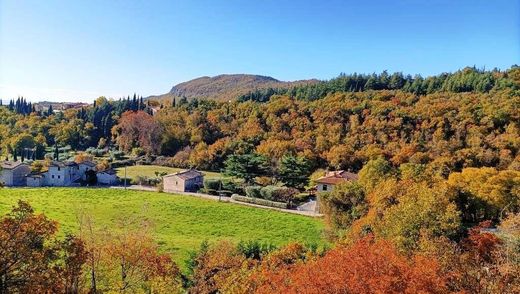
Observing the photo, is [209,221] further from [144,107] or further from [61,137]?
[144,107]

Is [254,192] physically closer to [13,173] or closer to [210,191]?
[210,191]

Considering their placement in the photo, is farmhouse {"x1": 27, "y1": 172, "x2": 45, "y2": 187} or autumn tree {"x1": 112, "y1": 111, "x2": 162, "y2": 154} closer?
farmhouse {"x1": 27, "y1": 172, "x2": 45, "y2": 187}

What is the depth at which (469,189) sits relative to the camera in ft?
135

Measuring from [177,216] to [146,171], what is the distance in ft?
104

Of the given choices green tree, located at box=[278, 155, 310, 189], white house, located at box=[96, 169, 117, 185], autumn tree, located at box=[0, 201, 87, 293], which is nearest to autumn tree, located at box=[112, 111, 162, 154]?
white house, located at box=[96, 169, 117, 185]

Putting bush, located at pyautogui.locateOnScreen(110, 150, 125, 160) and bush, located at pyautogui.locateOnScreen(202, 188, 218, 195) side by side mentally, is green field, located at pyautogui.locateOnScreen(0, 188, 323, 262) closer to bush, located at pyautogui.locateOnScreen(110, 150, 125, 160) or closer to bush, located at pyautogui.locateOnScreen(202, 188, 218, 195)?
bush, located at pyautogui.locateOnScreen(202, 188, 218, 195)

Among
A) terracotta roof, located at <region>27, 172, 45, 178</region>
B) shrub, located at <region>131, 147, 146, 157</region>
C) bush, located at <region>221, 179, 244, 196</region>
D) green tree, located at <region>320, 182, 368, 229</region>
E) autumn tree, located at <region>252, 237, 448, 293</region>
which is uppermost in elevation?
autumn tree, located at <region>252, 237, 448, 293</region>

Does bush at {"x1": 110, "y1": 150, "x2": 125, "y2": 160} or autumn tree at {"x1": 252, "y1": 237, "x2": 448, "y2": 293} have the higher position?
autumn tree at {"x1": 252, "y1": 237, "x2": 448, "y2": 293}

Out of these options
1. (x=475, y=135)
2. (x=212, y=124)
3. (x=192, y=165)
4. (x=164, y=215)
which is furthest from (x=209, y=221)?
(x=212, y=124)

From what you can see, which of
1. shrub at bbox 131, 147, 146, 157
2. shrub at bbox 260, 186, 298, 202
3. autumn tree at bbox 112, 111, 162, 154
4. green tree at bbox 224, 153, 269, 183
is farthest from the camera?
autumn tree at bbox 112, 111, 162, 154

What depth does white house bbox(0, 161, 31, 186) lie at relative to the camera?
207 feet

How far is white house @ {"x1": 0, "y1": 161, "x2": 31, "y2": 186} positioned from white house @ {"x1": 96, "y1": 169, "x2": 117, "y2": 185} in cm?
1141

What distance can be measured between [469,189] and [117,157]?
6838 centimetres

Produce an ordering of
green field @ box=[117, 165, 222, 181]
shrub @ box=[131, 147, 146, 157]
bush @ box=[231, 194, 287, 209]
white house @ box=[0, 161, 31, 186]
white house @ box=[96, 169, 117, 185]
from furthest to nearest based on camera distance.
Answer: shrub @ box=[131, 147, 146, 157], green field @ box=[117, 165, 222, 181], white house @ box=[96, 169, 117, 185], white house @ box=[0, 161, 31, 186], bush @ box=[231, 194, 287, 209]
